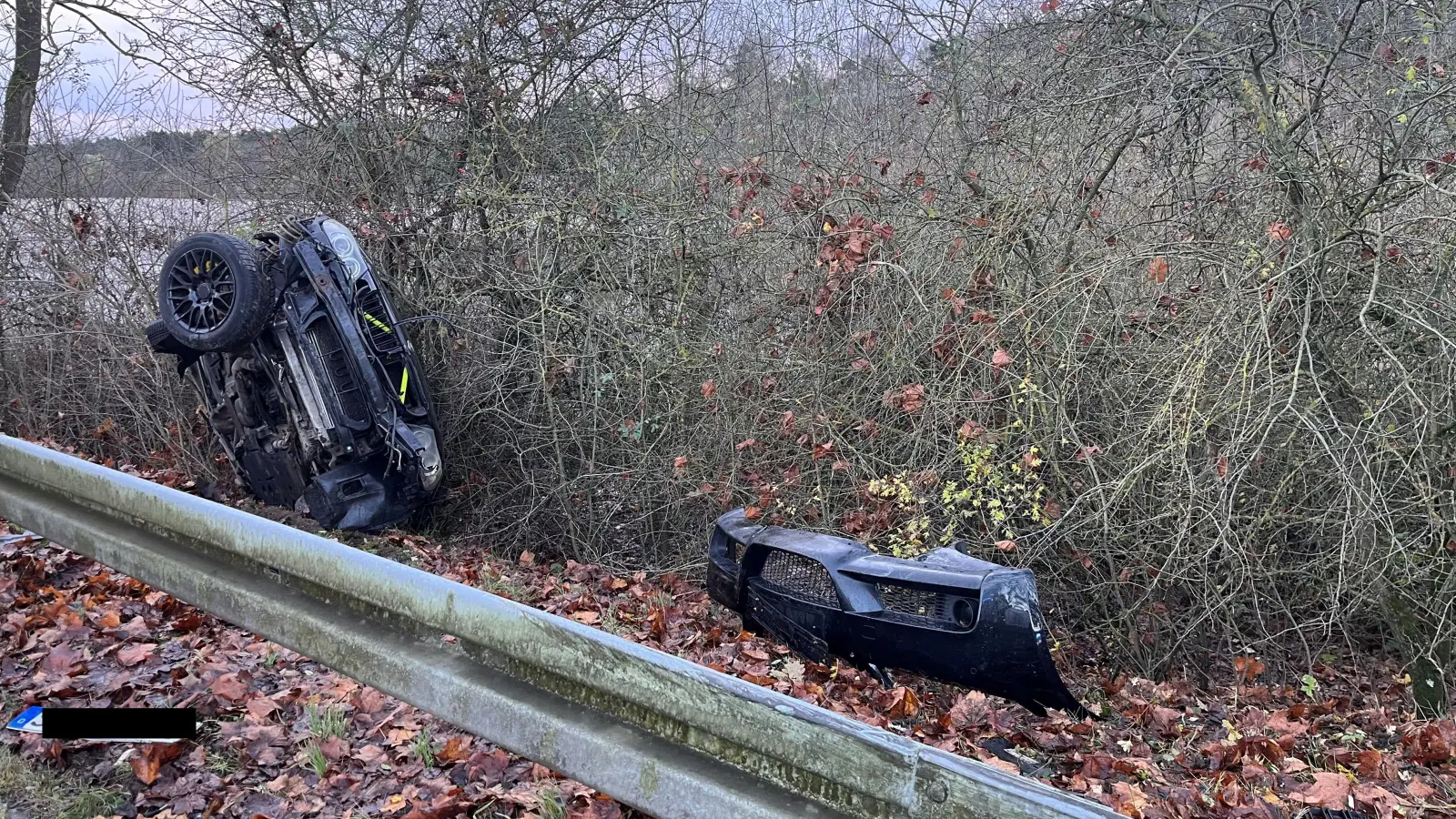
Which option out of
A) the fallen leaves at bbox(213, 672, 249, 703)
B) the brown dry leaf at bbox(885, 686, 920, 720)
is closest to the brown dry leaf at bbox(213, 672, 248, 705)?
the fallen leaves at bbox(213, 672, 249, 703)

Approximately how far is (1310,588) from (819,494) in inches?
112

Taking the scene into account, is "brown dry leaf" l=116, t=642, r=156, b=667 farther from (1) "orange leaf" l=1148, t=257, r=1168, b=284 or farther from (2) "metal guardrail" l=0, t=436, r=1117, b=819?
(1) "orange leaf" l=1148, t=257, r=1168, b=284

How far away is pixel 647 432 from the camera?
7867 millimetres

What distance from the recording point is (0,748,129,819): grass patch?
2537 mm

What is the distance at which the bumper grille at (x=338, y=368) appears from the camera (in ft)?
22.8

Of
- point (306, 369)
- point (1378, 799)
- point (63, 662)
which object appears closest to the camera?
point (63, 662)

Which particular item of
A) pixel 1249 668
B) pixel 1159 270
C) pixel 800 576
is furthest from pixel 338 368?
pixel 1249 668

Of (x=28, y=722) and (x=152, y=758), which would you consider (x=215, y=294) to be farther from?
(x=152, y=758)

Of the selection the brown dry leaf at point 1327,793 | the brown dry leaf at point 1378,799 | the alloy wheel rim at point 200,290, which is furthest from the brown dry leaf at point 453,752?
the alloy wheel rim at point 200,290

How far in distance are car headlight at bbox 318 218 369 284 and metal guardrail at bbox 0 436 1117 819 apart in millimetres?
4248

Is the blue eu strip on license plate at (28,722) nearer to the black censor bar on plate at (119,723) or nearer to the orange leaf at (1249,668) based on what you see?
the black censor bar on plate at (119,723)

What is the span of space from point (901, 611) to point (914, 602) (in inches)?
2.6

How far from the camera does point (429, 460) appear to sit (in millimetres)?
7340

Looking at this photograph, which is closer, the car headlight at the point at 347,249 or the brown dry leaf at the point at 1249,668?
the brown dry leaf at the point at 1249,668
